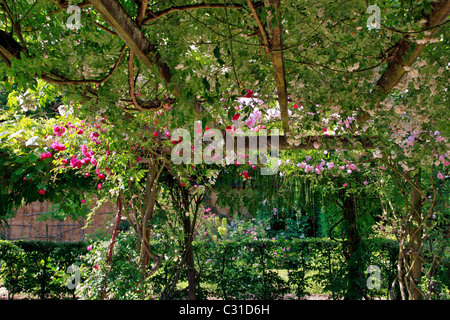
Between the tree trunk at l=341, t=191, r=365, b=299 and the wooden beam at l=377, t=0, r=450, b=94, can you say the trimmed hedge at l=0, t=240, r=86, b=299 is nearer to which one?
the tree trunk at l=341, t=191, r=365, b=299

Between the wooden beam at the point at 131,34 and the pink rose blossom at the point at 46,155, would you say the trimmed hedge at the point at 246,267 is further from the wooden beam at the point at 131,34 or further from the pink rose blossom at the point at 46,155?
the wooden beam at the point at 131,34

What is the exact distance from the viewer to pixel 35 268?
4.63 meters

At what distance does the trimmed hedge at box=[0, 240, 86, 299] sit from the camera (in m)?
4.57

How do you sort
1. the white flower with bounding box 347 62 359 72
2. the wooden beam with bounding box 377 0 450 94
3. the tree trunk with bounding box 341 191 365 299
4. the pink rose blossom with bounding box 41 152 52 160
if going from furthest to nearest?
the tree trunk with bounding box 341 191 365 299 < the pink rose blossom with bounding box 41 152 52 160 < the white flower with bounding box 347 62 359 72 < the wooden beam with bounding box 377 0 450 94

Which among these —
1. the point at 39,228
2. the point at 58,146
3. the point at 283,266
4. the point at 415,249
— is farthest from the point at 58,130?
the point at 39,228

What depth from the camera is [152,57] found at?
1.63 metres

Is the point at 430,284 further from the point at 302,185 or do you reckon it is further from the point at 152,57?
the point at 152,57

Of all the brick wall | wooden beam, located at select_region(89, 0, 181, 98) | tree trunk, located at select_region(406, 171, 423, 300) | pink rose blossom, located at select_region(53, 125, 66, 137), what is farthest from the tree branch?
the brick wall

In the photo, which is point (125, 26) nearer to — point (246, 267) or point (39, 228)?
point (246, 267)

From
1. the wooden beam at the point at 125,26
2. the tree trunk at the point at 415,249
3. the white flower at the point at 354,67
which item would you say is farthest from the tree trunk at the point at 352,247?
the wooden beam at the point at 125,26

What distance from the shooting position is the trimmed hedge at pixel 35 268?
15.0 ft

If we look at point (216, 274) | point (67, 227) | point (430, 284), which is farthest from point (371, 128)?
point (67, 227)

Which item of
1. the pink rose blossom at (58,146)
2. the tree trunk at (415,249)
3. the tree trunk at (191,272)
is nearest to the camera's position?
the pink rose blossom at (58,146)

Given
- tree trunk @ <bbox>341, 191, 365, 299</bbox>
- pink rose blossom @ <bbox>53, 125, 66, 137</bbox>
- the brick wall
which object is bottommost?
the brick wall
